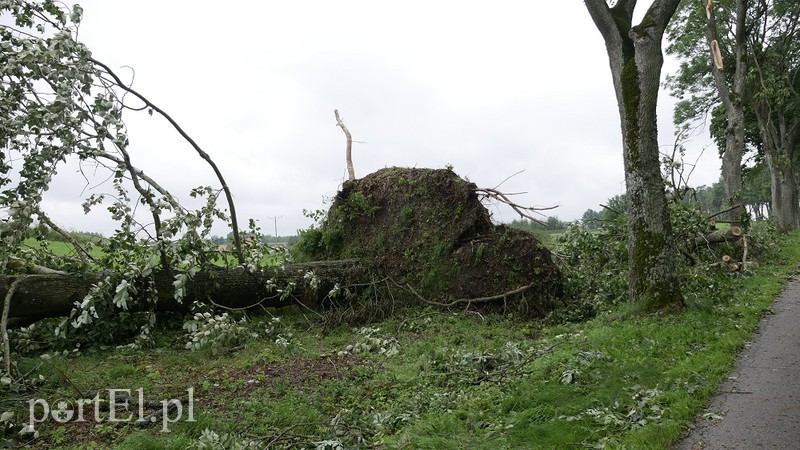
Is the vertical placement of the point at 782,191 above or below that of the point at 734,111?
below

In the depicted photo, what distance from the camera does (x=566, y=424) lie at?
3.81m

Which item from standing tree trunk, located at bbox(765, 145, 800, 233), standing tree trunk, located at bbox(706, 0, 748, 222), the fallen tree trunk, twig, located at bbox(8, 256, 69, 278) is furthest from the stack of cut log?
twig, located at bbox(8, 256, 69, 278)

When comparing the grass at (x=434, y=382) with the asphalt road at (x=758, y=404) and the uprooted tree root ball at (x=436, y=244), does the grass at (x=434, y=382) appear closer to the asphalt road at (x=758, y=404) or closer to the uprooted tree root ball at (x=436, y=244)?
the asphalt road at (x=758, y=404)

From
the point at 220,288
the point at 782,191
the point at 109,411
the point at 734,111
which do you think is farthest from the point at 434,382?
the point at 782,191

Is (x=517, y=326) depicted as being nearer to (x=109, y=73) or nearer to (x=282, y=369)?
(x=282, y=369)

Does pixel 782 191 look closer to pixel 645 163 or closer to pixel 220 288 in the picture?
pixel 645 163

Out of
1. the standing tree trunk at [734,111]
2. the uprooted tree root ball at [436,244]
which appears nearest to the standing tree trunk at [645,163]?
the uprooted tree root ball at [436,244]

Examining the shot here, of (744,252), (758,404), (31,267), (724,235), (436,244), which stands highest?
(31,267)

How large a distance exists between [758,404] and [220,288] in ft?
22.1

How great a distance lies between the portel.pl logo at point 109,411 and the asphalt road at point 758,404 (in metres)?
4.00

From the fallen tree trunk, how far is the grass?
0.70 metres

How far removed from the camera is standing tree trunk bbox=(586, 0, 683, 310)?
6660 millimetres

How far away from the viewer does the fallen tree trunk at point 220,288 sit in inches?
247

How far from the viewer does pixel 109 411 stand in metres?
4.46
